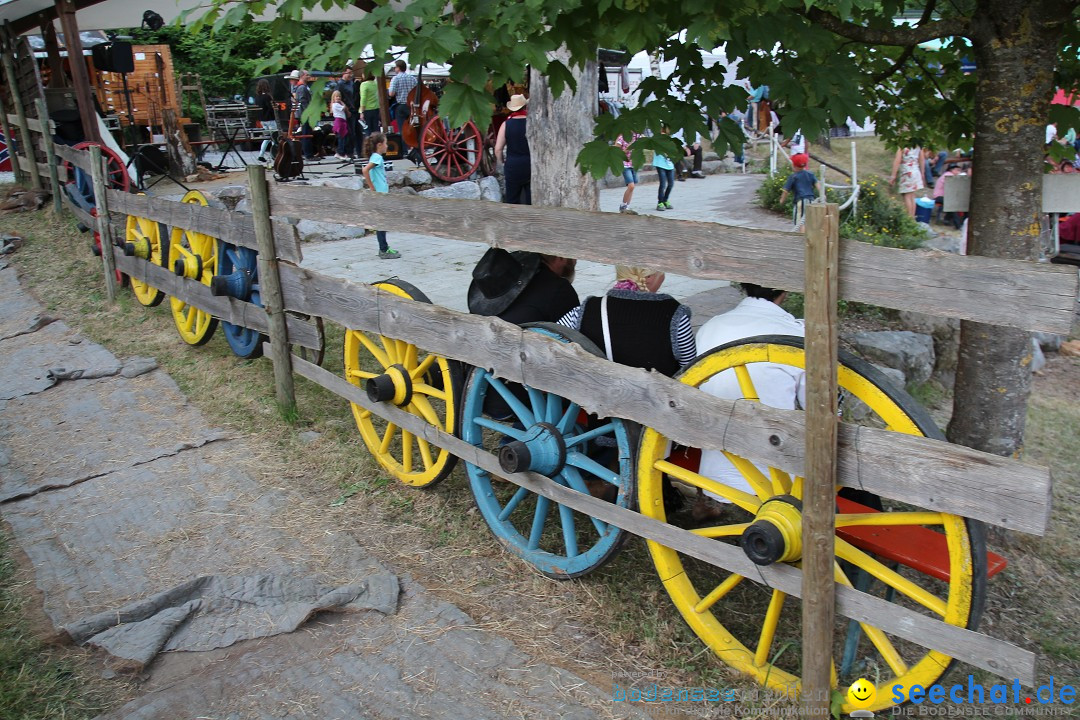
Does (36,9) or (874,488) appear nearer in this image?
(874,488)

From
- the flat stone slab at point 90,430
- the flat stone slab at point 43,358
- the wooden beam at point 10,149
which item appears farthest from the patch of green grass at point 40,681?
the wooden beam at point 10,149

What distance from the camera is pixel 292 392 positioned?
17.7ft

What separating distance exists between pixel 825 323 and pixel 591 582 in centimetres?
161

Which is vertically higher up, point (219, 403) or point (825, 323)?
point (825, 323)

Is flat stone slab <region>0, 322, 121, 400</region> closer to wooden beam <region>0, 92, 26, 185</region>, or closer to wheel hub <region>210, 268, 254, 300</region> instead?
wheel hub <region>210, 268, 254, 300</region>

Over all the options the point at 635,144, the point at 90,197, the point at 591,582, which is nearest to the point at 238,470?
the point at 591,582

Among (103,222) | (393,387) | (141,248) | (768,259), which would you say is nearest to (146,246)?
(141,248)

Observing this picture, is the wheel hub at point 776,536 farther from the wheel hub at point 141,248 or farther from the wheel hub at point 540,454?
the wheel hub at point 141,248

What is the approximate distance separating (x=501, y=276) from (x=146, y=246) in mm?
4575

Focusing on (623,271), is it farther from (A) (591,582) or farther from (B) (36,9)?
(B) (36,9)

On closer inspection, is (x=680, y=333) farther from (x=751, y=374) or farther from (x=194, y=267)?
(x=194, y=267)

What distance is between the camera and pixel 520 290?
3.96 metres

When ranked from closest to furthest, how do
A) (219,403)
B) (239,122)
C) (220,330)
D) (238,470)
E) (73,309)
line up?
1. (238,470)
2. (219,403)
3. (220,330)
4. (73,309)
5. (239,122)

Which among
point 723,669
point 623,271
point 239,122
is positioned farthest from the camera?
point 239,122
